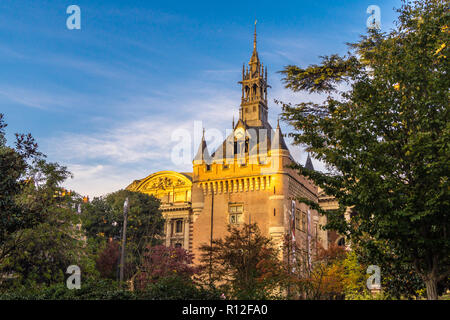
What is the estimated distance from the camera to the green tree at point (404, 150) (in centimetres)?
1220

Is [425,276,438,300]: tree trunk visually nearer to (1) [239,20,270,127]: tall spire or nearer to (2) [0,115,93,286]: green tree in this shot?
(2) [0,115,93,286]: green tree

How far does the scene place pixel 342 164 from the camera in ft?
44.0

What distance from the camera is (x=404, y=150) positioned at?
44.1 ft

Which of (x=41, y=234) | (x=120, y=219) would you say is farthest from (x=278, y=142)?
(x=41, y=234)

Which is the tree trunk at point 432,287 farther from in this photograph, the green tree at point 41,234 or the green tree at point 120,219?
the green tree at point 120,219

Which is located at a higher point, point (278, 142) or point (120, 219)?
point (278, 142)

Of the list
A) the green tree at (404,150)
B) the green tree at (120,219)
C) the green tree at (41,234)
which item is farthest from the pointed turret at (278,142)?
the green tree at (404,150)

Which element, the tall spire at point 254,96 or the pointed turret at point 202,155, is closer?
the pointed turret at point 202,155

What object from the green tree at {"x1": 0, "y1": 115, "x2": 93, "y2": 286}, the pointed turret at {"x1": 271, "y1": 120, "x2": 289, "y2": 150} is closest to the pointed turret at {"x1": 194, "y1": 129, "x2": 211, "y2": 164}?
the pointed turret at {"x1": 271, "y1": 120, "x2": 289, "y2": 150}

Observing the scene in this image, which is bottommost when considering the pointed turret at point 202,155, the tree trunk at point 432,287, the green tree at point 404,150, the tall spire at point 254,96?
the tree trunk at point 432,287

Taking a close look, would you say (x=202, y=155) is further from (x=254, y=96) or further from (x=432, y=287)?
(x=432, y=287)

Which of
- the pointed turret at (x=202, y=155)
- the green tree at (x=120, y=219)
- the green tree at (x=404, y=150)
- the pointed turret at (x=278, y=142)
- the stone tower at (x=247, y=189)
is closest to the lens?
the green tree at (x=404, y=150)
